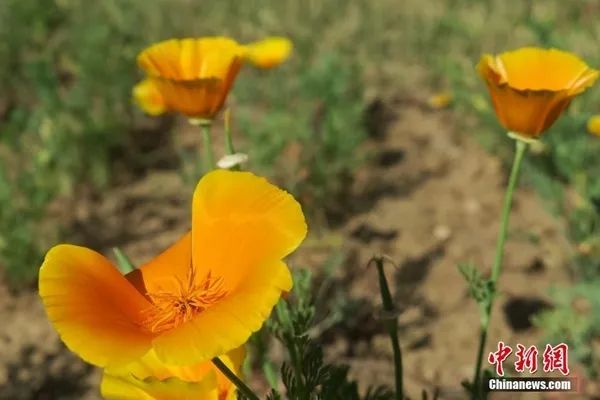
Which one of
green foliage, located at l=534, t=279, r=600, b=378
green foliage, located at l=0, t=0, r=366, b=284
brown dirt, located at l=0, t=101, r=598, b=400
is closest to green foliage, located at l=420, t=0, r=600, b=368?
green foliage, located at l=534, t=279, r=600, b=378

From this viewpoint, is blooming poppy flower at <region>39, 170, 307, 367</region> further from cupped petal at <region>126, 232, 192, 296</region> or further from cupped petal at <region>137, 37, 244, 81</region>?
cupped petal at <region>137, 37, 244, 81</region>

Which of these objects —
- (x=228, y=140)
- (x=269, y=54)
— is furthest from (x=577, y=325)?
(x=228, y=140)

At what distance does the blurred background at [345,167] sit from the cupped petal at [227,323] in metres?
1.06

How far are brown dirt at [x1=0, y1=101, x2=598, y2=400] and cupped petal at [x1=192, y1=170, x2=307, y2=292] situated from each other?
1077 millimetres

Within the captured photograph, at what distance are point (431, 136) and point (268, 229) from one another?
2375 millimetres

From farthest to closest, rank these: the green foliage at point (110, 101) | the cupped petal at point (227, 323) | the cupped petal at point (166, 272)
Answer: the green foliage at point (110, 101), the cupped petal at point (166, 272), the cupped petal at point (227, 323)

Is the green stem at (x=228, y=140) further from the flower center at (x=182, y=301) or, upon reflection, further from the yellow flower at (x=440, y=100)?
the yellow flower at (x=440, y=100)

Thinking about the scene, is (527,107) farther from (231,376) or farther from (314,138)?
(314,138)

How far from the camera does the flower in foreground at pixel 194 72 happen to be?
141cm

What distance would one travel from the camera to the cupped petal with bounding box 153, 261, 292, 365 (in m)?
0.90

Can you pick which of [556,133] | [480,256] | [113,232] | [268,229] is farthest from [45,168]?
[268,229]

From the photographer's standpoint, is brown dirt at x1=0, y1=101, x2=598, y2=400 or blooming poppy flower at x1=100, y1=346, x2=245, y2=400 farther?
brown dirt at x1=0, y1=101, x2=598, y2=400

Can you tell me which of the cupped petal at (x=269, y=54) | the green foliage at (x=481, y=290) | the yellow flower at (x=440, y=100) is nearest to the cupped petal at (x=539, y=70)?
the green foliage at (x=481, y=290)

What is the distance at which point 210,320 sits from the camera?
0.94m
